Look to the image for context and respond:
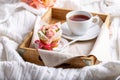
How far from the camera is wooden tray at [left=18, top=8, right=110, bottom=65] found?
2.16 feet

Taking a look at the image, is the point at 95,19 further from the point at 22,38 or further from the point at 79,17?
the point at 22,38

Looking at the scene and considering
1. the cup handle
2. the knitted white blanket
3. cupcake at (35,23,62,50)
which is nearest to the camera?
the knitted white blanket

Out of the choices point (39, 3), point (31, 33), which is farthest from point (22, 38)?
point (39, 3)

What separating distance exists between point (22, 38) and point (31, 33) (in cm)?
3

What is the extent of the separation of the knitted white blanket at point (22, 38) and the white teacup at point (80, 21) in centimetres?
8

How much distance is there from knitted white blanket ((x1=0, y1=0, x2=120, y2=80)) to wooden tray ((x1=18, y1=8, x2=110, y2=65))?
0.02 meters

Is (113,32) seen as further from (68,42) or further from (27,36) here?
(27,36)

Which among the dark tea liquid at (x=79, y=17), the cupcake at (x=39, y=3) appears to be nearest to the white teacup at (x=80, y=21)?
the dark tea liquid at (x=79, y=17)

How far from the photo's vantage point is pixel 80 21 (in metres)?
0.73

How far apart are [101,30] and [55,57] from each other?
173mm

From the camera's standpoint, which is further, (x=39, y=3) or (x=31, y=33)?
(x=39, y=3)

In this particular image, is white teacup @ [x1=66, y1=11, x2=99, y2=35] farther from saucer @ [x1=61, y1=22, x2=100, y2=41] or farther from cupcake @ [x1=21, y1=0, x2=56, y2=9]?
cupcake @ [x1=21, y1=0, x2=56, y2=9]

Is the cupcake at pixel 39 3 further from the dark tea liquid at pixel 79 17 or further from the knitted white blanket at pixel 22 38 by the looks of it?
the dark tea liquid at pixel 79 17

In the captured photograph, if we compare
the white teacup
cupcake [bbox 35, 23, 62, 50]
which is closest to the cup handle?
the white teacup
